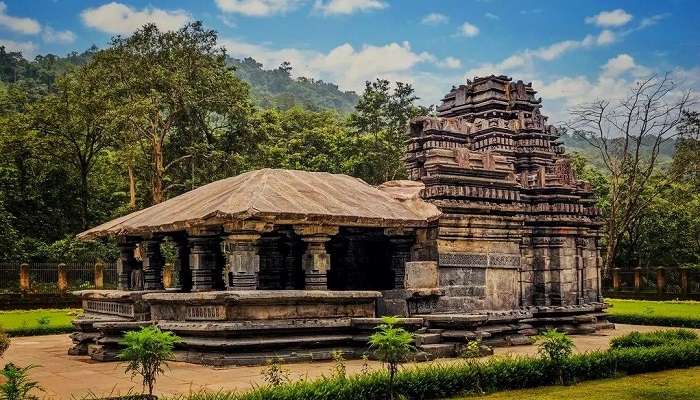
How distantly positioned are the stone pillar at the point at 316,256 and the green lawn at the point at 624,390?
431 centimetres

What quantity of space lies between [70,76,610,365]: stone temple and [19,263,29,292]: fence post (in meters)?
13.4

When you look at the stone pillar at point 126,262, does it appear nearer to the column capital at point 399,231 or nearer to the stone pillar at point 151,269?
the stone pillar at point 151,269

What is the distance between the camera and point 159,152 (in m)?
Answer: 30.8

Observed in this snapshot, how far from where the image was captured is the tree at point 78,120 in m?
31.7

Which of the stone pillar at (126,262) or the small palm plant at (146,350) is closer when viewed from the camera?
the small palm plant at (146,350)

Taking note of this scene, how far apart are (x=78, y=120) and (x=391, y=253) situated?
894 inches

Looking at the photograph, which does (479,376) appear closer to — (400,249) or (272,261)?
(400,249)

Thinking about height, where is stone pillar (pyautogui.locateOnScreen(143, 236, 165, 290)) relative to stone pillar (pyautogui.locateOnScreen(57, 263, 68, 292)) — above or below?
above

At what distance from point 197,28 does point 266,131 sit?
212 inches

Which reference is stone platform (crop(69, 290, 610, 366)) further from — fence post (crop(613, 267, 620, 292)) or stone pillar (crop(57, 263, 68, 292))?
fence post (crop(613, 267, 620, 292))

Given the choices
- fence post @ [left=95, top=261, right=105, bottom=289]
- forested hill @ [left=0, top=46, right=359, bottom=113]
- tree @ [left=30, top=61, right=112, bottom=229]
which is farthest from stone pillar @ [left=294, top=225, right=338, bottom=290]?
forested hill @ [left=0, top=46, right=359, bottom=113]

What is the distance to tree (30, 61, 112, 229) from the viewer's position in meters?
31.7

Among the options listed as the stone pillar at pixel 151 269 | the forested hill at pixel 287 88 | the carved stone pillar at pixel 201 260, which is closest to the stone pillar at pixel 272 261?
the carved stone pillar at pixel 201 260

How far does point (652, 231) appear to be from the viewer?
36719 millimetres
